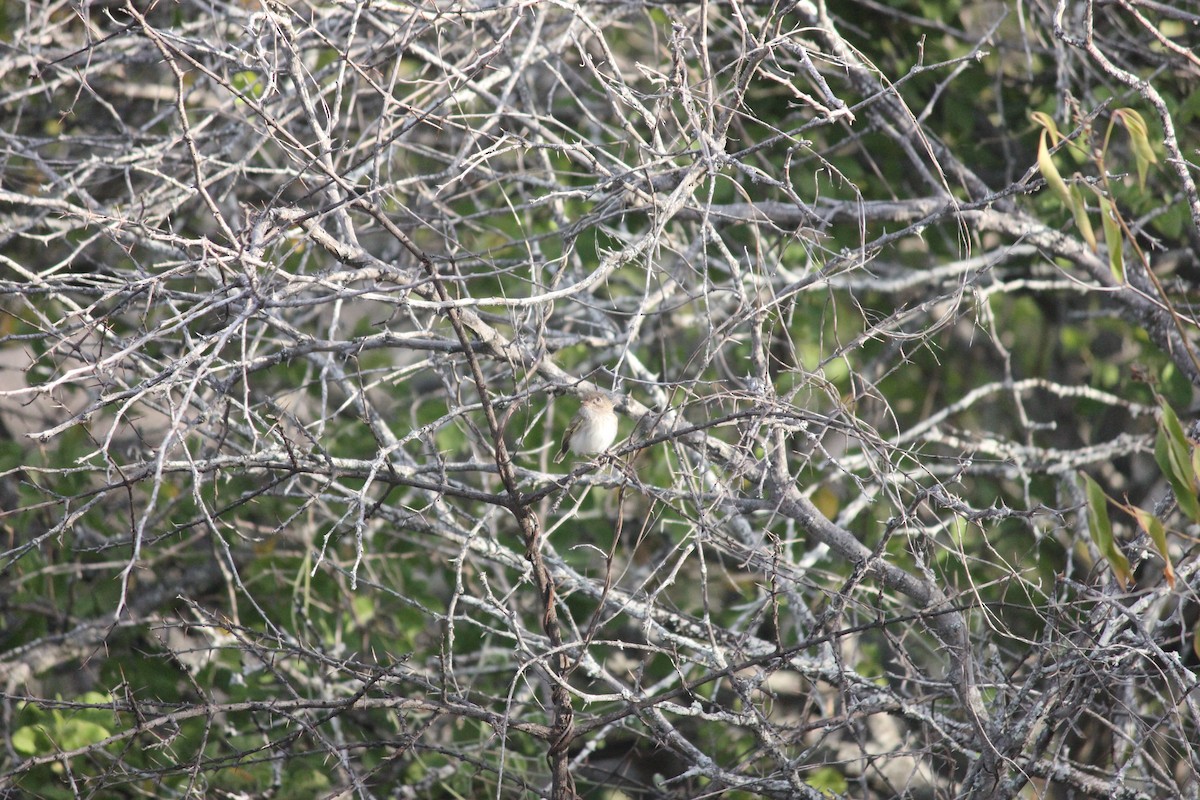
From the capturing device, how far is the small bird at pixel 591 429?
156 inches

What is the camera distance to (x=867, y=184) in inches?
191

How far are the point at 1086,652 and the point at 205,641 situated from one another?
3.36 metres

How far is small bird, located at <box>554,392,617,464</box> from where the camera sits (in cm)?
396

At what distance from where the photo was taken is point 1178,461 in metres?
2.06

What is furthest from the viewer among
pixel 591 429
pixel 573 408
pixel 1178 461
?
pixel 573 408

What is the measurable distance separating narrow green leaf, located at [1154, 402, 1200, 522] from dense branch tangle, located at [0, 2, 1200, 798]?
0.33 m

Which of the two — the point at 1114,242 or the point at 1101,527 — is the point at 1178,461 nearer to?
the point at 1101,527

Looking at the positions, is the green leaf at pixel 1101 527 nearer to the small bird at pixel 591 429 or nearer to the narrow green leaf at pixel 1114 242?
the narrow green leaf at pixel 1114 242

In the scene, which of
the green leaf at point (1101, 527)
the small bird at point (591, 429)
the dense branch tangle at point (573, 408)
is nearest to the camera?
the green leaf at point (1101, 527)

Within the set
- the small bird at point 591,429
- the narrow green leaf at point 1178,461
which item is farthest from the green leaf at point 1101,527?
the small bird at point 591,429

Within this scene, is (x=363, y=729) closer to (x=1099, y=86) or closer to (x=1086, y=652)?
(x=1086, y=652)

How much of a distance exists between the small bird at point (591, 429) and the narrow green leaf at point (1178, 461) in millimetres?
2061

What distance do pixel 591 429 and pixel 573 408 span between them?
717 mm

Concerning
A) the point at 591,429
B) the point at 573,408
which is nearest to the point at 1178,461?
the point at 591,429
